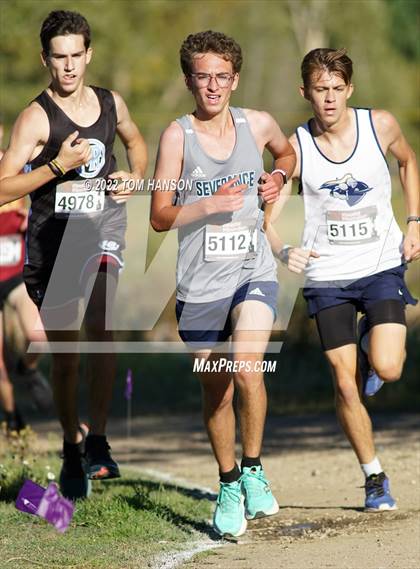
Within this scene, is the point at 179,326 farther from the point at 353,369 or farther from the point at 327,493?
the point at 327,493

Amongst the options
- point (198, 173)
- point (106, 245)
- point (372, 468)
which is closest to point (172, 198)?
point (198, 173)

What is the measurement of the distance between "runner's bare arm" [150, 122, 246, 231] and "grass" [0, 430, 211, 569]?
1699 mm

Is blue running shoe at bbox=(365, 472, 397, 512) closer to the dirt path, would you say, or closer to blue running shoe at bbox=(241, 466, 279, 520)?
Answer: the dirt path

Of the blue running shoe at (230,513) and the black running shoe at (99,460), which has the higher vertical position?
the black running shoe at (99,460)

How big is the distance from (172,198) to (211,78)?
0.67m

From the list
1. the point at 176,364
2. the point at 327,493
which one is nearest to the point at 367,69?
the point at 176,364

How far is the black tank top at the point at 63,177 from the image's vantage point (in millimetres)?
7570

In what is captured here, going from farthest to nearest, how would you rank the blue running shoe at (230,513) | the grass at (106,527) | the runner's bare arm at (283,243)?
the runner's bare arm at (283,243) < the blue running shoe at (230,513) < the grass at (106,527)

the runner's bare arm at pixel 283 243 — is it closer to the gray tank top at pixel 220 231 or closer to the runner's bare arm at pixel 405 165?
the gray tank top at pixel 220 231

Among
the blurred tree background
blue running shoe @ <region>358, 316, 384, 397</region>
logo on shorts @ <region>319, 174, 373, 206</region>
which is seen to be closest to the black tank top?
logo on shorts @ <region>319, 174, 373, 206</region>

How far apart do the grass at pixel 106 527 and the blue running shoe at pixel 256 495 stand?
0.42 meters

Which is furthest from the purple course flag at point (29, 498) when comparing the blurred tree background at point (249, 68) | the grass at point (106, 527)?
the blurred tree background at point (249, 68)

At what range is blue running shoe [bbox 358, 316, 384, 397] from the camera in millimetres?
7966

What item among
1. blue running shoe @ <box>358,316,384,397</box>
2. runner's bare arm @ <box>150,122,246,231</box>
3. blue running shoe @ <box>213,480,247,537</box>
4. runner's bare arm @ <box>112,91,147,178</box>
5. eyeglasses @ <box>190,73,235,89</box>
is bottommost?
blue running shoe @ <box>213,480,247,537</box>
